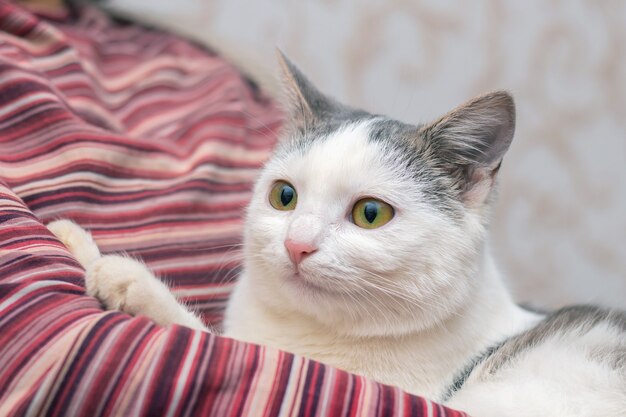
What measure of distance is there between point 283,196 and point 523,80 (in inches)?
57.2

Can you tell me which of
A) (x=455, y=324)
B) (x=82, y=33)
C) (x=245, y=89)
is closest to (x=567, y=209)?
(x=245, y=89)

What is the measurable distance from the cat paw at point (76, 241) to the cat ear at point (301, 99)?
15.8 inches

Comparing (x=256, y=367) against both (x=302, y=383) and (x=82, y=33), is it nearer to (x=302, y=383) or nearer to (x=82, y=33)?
(x=302, y=383)

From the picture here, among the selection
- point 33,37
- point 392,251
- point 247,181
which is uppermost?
point 392,251

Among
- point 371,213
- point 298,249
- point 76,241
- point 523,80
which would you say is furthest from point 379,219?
point 523,80

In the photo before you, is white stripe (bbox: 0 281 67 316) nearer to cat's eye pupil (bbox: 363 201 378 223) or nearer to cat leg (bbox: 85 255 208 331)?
cat leg (bbox: 85 255 208 331)

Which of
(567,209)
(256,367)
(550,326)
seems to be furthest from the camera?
(567,209)

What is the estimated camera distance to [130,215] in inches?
41.6

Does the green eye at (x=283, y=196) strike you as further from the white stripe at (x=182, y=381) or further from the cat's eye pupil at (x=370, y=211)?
the white stripe at (x=182, y=381)

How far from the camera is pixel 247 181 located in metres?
1.29

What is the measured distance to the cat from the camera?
786mm

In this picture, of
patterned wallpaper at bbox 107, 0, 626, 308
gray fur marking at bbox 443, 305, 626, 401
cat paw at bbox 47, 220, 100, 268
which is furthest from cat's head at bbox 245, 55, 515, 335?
patterned wallpaper at bbox 107, 0, 626, 308

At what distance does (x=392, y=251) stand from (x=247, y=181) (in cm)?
57

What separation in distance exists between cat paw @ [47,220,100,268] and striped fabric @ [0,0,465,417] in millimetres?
63
